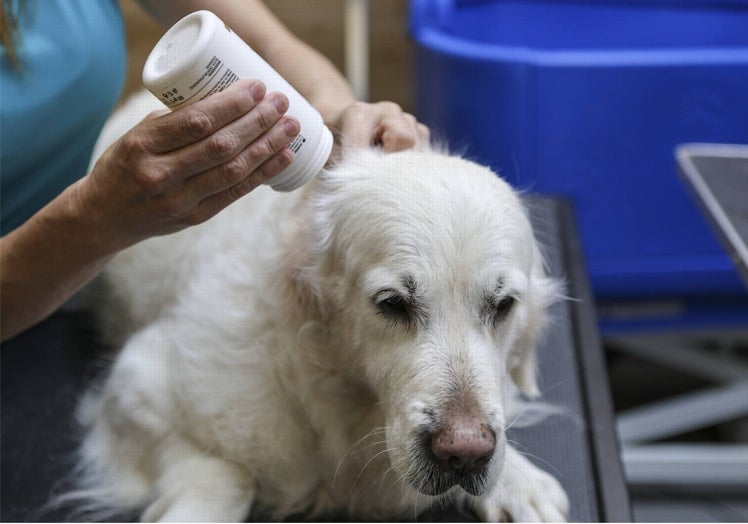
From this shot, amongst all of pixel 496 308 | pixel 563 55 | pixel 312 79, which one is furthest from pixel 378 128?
pixel 563 55

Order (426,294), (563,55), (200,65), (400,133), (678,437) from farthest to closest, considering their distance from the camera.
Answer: (678,437) → (563,55) → (400,133) → (426,294) → (200,65)

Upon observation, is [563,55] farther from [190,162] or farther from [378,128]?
[190,162]

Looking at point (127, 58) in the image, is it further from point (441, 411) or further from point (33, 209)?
point (441, 411)

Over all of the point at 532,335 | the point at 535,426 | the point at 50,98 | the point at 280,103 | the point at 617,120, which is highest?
the point at 280,103

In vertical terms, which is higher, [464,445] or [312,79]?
[312,79]

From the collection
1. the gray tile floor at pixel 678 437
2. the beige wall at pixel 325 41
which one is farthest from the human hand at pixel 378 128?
the gray tile floor at pixel 678 437

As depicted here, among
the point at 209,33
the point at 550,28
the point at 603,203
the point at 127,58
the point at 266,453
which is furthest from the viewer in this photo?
the point at 550,28

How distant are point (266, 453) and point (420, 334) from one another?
0.23m

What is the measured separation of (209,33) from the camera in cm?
54

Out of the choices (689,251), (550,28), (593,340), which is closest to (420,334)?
(593,340)

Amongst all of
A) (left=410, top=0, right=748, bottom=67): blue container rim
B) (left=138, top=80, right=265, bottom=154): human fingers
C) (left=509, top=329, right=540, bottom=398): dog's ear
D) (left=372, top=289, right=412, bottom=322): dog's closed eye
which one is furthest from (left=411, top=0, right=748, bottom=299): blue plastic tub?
(left=138, top=80, right=265, bottom=154): human fingers

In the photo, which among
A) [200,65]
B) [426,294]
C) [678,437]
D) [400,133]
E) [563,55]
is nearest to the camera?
[200,65]

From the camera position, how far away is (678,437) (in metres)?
1.79

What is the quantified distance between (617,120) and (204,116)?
110 cm
